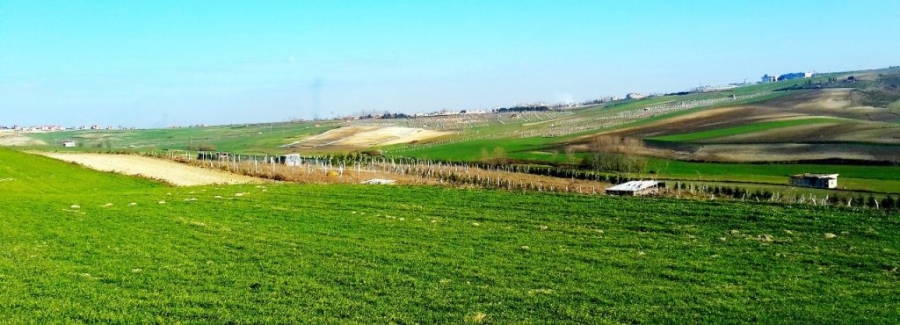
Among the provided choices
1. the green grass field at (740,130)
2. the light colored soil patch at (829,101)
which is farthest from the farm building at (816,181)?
the light colored soil patch at (829,101)

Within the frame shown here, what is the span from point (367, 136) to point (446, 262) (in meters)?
125

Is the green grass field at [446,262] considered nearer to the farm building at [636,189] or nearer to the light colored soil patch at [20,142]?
the farm building at [636,189]

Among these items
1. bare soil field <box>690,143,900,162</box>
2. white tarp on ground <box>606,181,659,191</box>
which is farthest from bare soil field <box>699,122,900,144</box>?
white tarp on ground <box>606,181,659,191</box>

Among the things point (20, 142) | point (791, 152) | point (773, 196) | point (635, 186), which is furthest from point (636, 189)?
point (20, 142)

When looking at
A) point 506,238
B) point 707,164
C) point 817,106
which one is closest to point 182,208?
point 506,238

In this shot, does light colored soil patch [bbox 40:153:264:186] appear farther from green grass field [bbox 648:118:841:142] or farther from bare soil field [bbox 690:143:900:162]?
green grass field [bbox 648:118:841:142]

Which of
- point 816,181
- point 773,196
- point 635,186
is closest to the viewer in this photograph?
point 773,196

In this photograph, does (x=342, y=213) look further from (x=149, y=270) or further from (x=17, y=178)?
(x=17, y=178)

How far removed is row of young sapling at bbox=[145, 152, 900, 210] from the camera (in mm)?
47197

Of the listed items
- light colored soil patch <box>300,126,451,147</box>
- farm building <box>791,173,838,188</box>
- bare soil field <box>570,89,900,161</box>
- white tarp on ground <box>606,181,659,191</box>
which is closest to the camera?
white tarp on ground <box>606,181,659,191</box>

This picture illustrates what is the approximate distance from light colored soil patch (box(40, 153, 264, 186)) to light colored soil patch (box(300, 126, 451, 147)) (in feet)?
213

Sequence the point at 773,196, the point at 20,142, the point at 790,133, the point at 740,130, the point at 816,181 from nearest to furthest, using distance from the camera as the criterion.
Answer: the point at 773,196, the point at 816,181, the point at 790,133, the point at 740,130, the point at 20,142

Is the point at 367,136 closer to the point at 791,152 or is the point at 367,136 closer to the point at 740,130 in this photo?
the point at 740,130

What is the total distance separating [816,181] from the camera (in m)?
53.2
